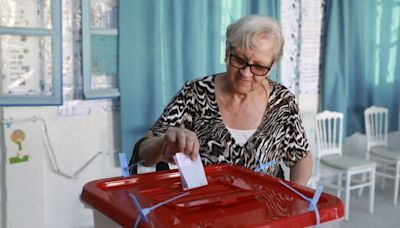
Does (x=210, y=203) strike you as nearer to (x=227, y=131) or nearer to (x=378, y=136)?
(x=227, y=131)

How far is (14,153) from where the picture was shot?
2414mm

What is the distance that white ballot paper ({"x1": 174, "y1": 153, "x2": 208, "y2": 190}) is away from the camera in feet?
3.08

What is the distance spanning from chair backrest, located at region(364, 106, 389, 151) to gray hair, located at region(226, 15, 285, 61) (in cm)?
263

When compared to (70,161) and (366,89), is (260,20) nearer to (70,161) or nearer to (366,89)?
(70,161)

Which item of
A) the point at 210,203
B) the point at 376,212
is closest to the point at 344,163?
the point at 376,212

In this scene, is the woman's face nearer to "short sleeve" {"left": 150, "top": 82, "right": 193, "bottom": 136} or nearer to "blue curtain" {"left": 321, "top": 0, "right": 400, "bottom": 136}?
"short sleeve" {"left": 150, "top": 82, "right": 193, "bottom": 136}

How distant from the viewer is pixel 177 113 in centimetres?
140

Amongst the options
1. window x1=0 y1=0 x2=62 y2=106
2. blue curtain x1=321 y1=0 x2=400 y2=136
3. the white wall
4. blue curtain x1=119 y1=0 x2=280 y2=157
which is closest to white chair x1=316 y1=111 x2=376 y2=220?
blue curtain x1=321 y1=0 x2=400 y2=136

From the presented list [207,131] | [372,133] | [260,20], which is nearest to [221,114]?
[207,131]

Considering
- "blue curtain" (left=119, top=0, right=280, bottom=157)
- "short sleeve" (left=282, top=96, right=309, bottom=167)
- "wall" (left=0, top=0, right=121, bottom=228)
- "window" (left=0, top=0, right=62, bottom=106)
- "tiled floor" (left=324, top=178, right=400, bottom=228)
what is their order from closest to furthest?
"short sleeve" (left=282, top=96, right=309, bottom=167) < "window" (left=0, top=0, right=62, bottom=106) < "wall" (left=0, top=0, right=121, bottom=228) < "blue curtain" (left=119, top=0, right=280, bottom=157) < "tiled floor" (left=324, top=178, right=400, bottom=228)

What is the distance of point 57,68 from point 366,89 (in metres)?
2.64

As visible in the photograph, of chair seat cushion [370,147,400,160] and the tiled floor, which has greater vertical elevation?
chair seat cushion [370,147,400,160]

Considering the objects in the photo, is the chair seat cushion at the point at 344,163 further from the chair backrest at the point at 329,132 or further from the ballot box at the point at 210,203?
the ballot box at the point at 210,203

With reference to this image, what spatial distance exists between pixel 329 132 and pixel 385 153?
54 cm
